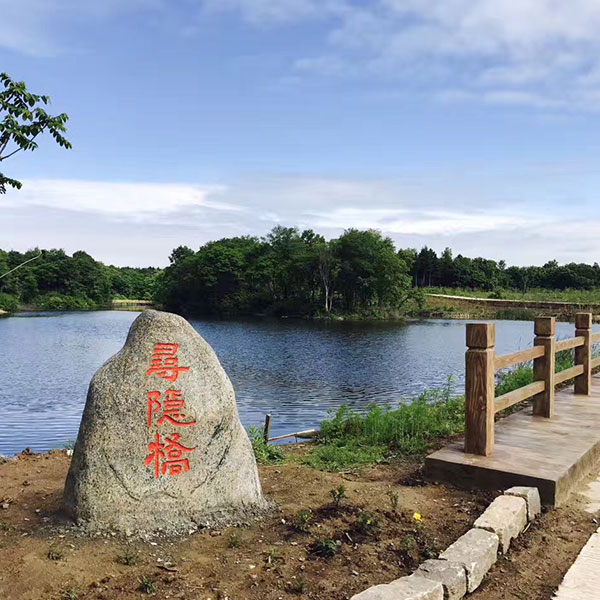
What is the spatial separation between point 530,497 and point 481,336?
1355 mm

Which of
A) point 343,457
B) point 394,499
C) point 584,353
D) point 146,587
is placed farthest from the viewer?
point 584,353

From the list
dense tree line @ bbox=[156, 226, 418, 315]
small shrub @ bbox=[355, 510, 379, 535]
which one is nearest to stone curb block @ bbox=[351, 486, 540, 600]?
small shrub @ bbox=[355, 510, 379, 535]

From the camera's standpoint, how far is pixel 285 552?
11.4ft

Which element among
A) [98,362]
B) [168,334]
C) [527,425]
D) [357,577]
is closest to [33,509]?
[168,334]

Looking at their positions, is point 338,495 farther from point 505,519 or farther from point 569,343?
point 569,343

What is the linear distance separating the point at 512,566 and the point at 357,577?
3.39ft

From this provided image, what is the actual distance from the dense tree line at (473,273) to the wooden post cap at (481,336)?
71.2m

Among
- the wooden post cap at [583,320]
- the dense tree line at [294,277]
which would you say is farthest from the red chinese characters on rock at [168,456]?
the dense tree line at [294,277]

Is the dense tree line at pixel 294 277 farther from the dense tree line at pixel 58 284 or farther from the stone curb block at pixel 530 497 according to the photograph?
the stone curb block at pixel 530 497

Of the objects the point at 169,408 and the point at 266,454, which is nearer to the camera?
the point at 169,408

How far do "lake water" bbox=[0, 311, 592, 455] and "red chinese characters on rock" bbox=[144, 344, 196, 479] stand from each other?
22.3 feet

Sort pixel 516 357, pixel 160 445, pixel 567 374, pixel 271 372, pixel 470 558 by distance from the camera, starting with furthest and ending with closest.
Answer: pixel 271 372
pixel 567 374
pixel 516 357
pixel 160 445
pixel 470 558

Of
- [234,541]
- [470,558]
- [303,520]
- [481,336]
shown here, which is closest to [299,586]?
[234,541]

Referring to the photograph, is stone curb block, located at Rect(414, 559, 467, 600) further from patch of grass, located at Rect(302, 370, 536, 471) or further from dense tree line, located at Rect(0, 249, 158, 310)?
dense tree line, located at Rect(0, 249, 158, 310)
